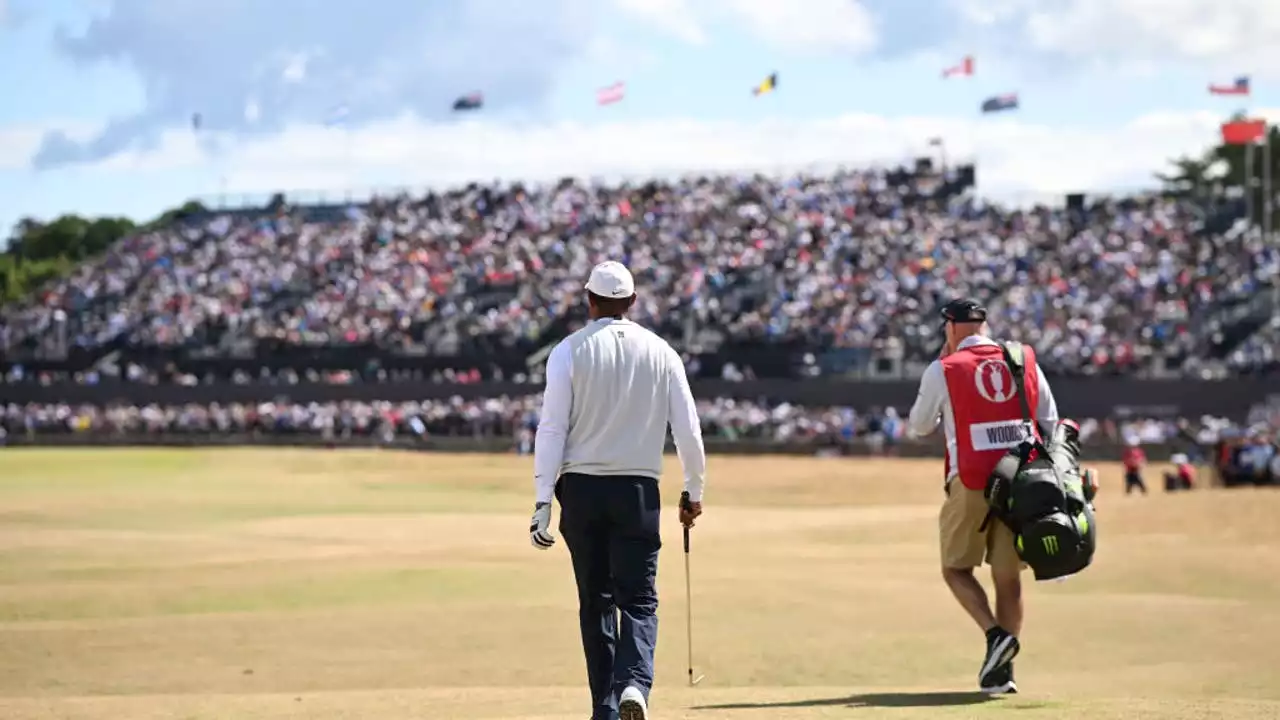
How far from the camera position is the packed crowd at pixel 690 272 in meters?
54.2

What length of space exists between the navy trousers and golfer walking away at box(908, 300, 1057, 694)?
266 cm

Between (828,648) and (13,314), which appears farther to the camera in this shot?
(13,314)

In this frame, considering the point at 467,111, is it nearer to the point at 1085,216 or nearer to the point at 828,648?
the point at 1085,216

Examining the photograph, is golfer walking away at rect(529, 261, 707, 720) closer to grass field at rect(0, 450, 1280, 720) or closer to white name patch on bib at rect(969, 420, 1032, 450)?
grass field at rect(0, 450, 1280, 720)

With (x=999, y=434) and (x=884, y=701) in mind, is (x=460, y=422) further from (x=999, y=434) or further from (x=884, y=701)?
(x=884, y=701)

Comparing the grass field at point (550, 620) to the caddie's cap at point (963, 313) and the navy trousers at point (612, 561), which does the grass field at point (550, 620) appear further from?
the caddie's cap at point (963, 313)

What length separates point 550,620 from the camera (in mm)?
15414

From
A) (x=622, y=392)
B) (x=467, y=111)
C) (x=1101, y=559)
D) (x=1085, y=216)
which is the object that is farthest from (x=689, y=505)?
(x=467, y=111)

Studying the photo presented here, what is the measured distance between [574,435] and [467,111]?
67.6m

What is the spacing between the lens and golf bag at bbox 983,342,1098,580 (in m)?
10.6

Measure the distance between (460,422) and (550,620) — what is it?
41.0m

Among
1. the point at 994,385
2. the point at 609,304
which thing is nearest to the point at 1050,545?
the point at 994,385

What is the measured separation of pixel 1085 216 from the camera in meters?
59.9

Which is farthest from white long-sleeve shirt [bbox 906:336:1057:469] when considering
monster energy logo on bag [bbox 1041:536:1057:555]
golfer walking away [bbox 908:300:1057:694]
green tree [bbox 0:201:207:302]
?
green tree [bbox 0:201:207:302]
